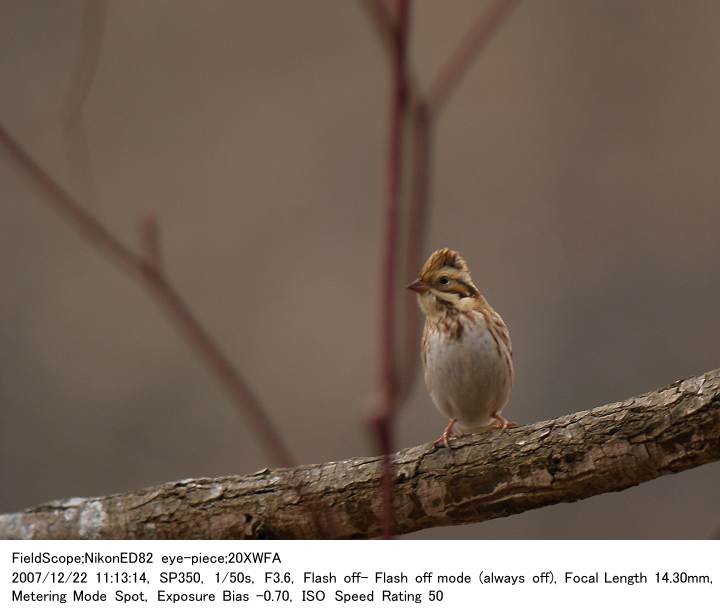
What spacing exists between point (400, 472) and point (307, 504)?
174 mm

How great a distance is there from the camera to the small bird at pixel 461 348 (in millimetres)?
1859

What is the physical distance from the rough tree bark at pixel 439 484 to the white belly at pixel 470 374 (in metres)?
0.24

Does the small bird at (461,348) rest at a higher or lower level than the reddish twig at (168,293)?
higher

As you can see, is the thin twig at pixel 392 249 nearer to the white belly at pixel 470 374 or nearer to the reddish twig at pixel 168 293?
the reddish twig at pixel 168 293

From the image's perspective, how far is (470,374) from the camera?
73.0 inches

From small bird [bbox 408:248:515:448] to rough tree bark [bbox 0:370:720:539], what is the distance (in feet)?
0.80

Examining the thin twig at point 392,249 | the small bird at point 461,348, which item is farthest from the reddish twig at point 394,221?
the small bird at point 461,348

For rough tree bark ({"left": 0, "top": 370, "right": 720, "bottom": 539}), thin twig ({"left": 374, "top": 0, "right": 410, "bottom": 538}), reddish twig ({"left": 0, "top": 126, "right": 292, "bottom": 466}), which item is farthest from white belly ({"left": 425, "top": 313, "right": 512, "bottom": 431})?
thin twig ({"left": 374, "top": 0, "right": 410, "bottom": 538})

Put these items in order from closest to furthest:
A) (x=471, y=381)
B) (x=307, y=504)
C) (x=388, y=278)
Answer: (x=388, y=278), (x=307, y=504), (x=471, y=381)

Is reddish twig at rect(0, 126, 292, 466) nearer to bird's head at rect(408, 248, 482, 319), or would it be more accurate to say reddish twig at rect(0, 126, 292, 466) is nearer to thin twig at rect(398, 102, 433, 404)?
thin twig at rect(398, 102, 433, 404)
